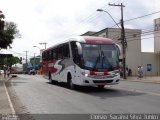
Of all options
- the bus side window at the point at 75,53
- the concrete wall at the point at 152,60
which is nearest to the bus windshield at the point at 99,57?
the bus side window at the point at 75,53

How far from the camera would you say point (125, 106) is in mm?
14898

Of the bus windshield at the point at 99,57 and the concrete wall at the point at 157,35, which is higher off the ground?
the concrete wall at the point at 157,35

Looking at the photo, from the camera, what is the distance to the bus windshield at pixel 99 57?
21.8m

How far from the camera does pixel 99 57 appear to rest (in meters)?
22.0

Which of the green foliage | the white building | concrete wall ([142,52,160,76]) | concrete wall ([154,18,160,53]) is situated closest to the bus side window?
the green foliage

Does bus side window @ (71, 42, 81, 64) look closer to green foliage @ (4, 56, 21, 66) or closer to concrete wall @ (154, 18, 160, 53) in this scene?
green foliage @ (4, 56, 21, 66)

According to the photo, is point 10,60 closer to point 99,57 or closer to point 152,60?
point 152,60

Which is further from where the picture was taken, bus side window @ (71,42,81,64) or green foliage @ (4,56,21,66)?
green foliage @ (4,56,21,66)

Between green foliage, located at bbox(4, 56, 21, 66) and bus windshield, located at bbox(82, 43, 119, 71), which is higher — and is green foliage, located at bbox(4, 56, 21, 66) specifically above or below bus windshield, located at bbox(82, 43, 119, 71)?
above

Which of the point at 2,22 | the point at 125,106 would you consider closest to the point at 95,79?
the point at 125,106

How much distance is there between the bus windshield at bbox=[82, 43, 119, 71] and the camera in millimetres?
21828

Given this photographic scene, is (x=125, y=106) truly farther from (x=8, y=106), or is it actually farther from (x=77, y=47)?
(x=77, y=47)

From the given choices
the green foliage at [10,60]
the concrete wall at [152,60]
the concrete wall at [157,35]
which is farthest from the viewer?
the green foliage at [10,60]

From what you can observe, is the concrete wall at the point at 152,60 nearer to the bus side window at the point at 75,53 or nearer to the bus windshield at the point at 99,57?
the bus side window at the point at 75,53
